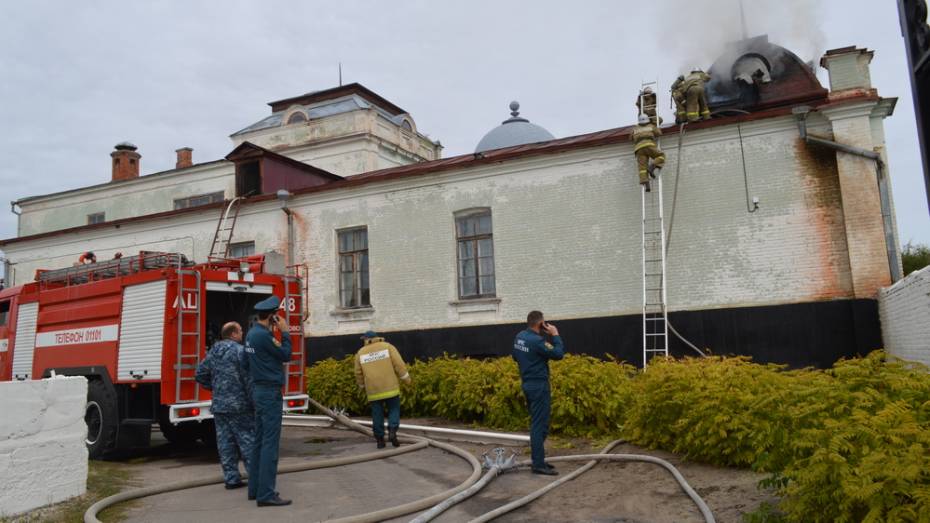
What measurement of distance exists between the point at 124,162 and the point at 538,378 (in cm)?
3172

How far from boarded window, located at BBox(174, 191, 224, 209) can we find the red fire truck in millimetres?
18277

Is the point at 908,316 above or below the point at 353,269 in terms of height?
below

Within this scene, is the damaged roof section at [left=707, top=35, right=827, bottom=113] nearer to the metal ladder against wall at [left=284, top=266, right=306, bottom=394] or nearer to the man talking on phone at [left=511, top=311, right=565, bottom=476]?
the man talking on phone at [left=511, top=311, right=565, bottom=476]

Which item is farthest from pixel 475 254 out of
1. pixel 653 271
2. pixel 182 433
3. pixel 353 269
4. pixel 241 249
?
pixel 182 433

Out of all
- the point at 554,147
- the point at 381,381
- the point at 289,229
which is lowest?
the point at 381,381

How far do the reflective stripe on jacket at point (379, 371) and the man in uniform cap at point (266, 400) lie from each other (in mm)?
3088

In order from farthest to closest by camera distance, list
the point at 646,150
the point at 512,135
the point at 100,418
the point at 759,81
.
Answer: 1. the point at 512,135
2. the point at 759,81
3. the point at 646,150
4. the point at 100,418

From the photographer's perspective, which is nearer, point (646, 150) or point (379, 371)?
point (379, 371)

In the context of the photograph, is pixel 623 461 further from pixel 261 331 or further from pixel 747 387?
pixel 261 331

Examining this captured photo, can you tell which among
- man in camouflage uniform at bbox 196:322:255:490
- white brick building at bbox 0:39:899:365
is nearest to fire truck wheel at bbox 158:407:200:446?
man in camouflage uniform at bbox 196:322:255:490

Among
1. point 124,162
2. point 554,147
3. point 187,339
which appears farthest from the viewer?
point 124,162

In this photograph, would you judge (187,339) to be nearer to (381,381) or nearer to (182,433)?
(381,381)

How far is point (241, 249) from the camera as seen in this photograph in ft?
62.6

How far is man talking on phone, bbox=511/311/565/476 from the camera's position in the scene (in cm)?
758
